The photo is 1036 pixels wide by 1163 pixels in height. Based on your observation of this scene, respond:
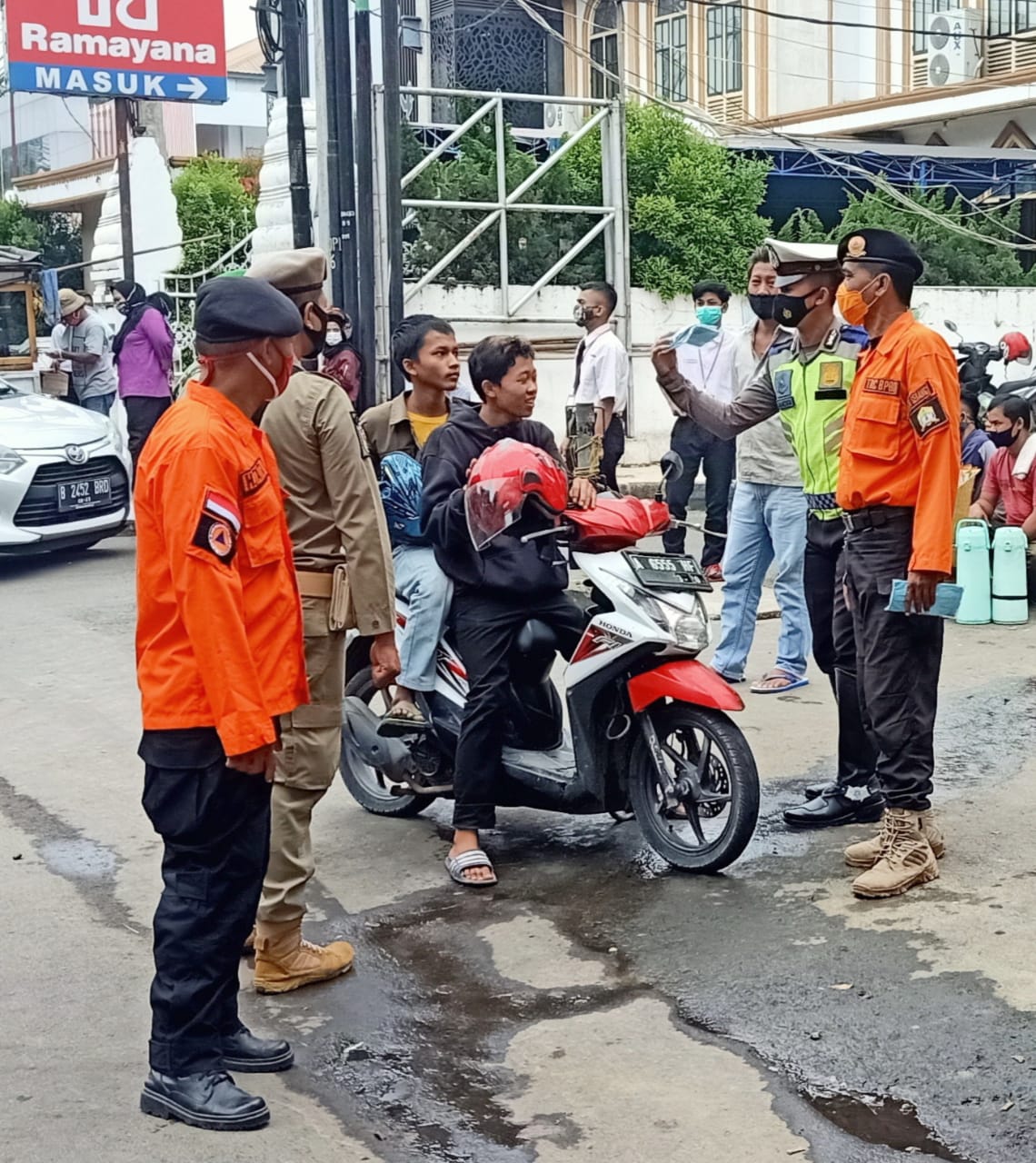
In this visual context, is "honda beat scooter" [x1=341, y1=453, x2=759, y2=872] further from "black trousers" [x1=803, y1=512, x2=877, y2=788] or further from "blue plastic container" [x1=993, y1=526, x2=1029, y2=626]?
"blue plastic container" [x1=993, y1=526, x2=1029, y2=626]

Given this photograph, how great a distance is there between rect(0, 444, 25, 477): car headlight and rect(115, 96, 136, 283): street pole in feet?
23.7

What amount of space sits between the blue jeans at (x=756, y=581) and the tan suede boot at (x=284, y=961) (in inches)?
140

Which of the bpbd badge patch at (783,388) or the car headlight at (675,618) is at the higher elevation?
the bpbd badge patch at (783,388)

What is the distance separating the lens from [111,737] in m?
7.17

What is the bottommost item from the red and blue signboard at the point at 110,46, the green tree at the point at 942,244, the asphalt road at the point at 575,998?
the asphalt road at the point at 575,998

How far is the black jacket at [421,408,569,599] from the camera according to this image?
5.14m

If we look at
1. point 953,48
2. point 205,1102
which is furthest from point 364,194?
point 953,48

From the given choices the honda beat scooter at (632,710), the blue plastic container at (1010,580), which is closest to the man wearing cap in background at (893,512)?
the honda beat scooter at (632,710)

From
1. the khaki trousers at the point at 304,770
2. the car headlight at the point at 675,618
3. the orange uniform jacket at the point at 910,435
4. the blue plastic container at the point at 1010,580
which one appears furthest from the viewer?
the blue plastic container at the point at 1010,580

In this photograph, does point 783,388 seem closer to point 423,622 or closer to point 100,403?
point 423,622

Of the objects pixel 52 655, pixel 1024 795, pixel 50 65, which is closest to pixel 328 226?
pixel 52 655

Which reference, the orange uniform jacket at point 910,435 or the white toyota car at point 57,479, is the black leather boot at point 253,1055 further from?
the white toyota car at point 57,479

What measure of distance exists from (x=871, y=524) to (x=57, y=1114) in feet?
9.46

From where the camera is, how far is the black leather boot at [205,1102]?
11.4 feet
